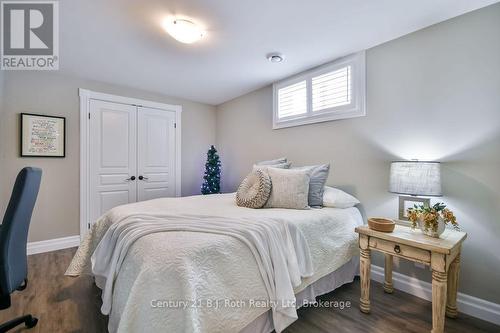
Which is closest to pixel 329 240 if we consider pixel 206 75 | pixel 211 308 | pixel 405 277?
pixel 405 277

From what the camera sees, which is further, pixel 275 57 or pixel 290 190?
pixel 275 57

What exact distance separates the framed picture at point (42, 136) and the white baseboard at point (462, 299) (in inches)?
167

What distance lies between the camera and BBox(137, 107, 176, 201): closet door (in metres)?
3.86

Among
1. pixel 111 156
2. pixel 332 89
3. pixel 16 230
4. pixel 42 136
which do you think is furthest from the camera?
pixel 111 156

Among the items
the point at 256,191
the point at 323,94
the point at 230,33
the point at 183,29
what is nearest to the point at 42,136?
the point at 183,29

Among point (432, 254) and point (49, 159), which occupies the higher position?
point (49, 159)

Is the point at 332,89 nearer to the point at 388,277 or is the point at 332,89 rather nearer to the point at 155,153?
the point at 388,277

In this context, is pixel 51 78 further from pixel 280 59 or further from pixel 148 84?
pixel 280 59

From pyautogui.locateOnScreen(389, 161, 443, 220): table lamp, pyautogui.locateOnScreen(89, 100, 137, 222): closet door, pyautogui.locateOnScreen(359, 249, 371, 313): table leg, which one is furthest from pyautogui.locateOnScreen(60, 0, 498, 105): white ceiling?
pyautogui.locateOnScreen(359, 249, 371, 313): table leg

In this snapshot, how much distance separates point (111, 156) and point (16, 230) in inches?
95.2

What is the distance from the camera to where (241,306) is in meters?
1.31

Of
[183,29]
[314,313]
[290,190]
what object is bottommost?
[314,313]

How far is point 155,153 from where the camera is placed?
401 cm

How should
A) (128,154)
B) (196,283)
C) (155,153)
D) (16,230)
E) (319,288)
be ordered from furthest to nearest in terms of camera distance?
(155,153)
(128,154)
(319,288)
(16,230)
(196,283)
